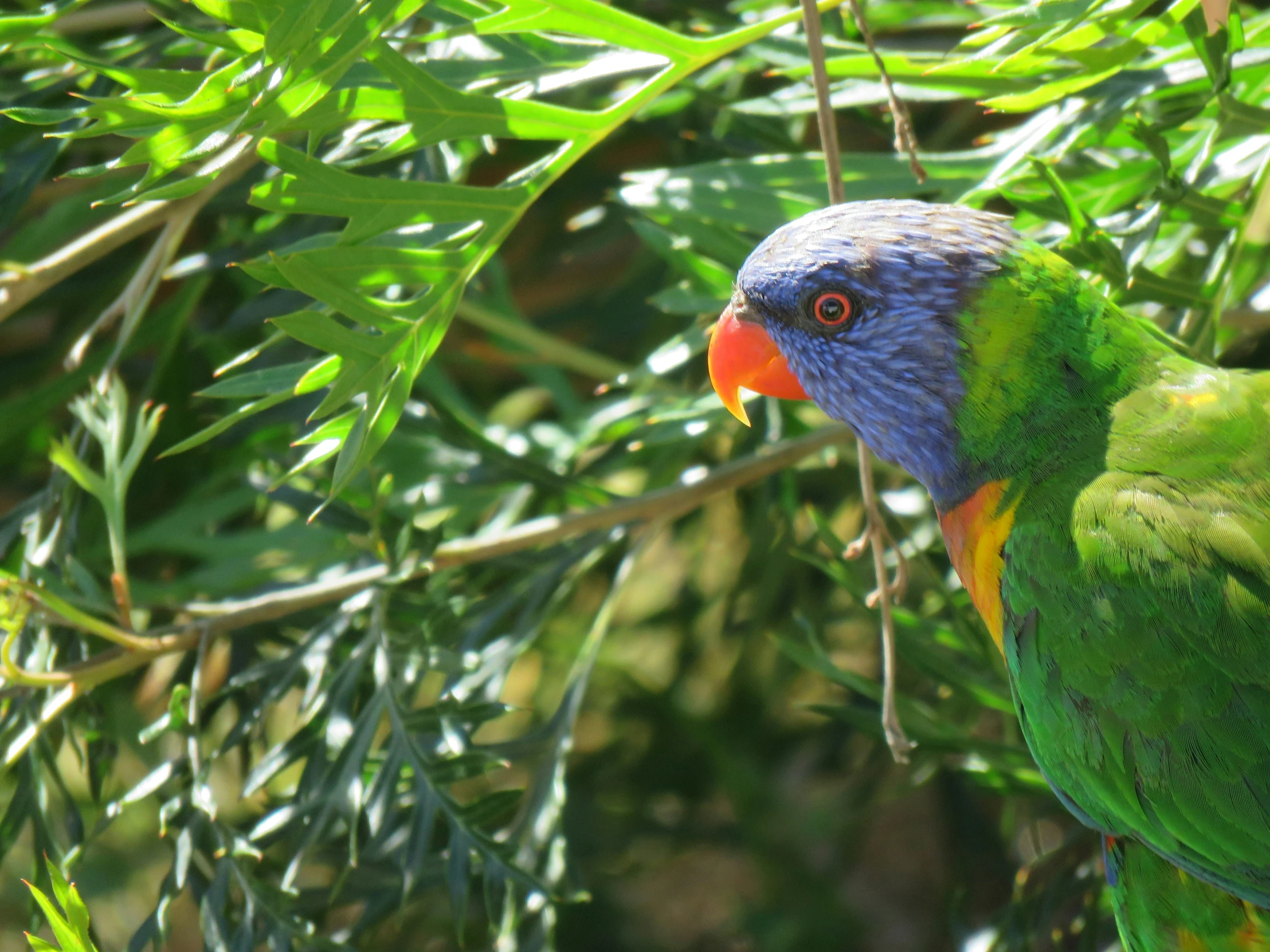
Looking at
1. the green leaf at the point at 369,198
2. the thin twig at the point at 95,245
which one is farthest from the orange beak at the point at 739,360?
the thin twig at the point at 95,245

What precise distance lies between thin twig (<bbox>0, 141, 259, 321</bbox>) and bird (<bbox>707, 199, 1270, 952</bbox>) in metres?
0.65

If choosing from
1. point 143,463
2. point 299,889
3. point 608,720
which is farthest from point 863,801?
point 143,463

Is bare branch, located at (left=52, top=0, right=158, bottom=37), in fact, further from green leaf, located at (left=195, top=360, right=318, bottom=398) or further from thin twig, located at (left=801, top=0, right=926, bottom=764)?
thin twig, located at (left=801, top=0, right=926, bottom=764)

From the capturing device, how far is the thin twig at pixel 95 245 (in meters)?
1.17

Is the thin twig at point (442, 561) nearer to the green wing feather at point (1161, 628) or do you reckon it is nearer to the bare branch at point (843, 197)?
the bare branch at point (843, 197)

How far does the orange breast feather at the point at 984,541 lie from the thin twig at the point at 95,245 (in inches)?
33.0

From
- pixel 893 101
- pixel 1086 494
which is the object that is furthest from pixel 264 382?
pixel 1086 494

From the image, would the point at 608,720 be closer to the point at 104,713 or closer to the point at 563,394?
the point at 563,394

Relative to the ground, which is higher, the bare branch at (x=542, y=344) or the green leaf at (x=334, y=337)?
the green leaf at (x=334, y=337)

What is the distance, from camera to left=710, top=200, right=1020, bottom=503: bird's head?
3.10 ft

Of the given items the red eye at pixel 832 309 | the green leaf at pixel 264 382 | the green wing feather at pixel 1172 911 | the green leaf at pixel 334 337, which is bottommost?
the green wing feather at pixel 1172 911

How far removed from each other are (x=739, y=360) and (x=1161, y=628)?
46 centimetres

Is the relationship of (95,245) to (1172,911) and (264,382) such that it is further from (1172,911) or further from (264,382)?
(1172,911)

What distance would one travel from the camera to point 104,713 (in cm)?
125
